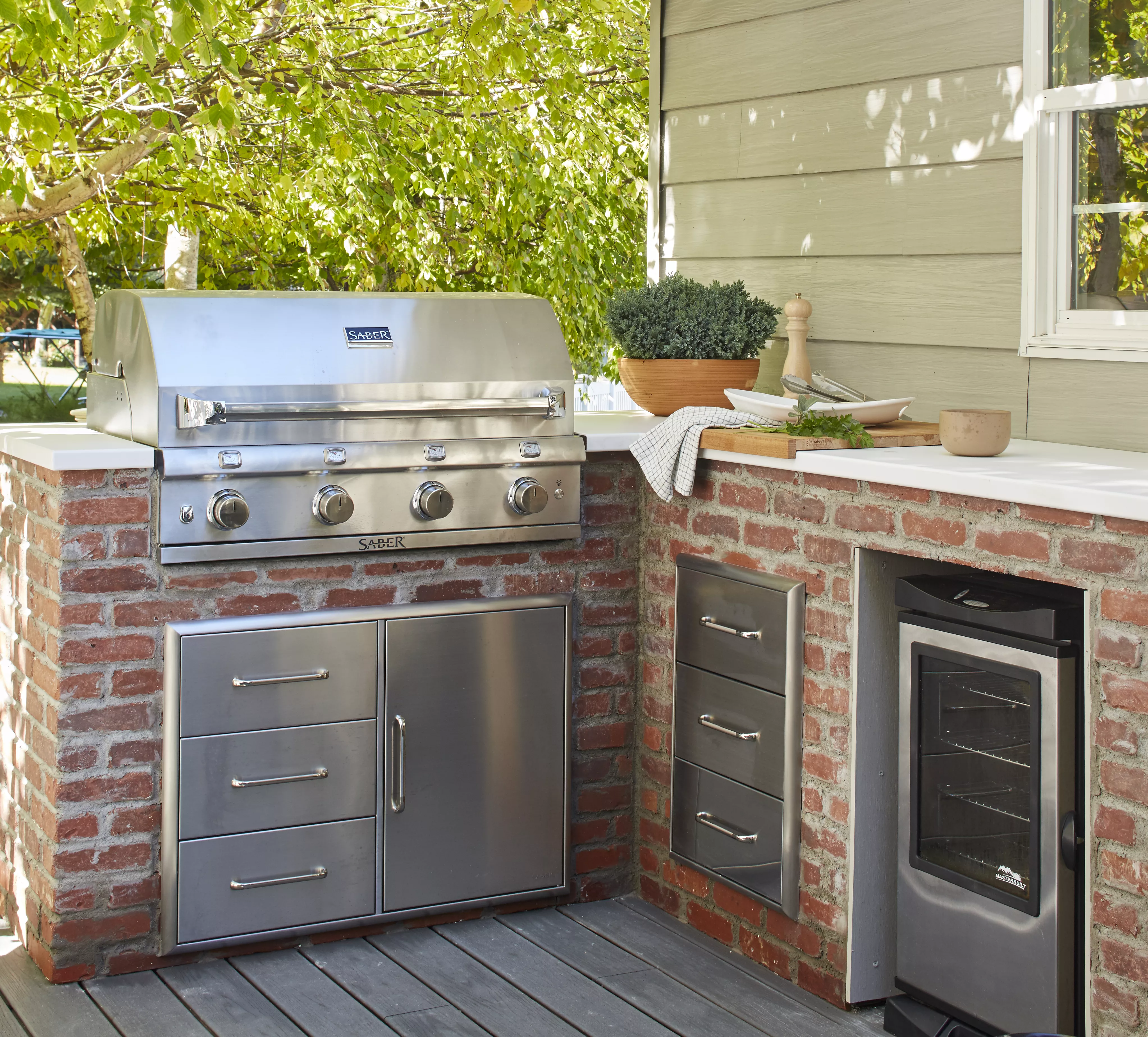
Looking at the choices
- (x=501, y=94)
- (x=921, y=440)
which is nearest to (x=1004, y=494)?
(x=921, y=440)

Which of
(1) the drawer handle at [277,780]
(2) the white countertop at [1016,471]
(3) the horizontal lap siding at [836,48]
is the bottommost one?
(1) the drawer handle at [277,780]

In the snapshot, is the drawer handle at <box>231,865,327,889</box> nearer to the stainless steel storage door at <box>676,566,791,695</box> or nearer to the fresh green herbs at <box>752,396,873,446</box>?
the stainless steel storage door at <box>676,566,791,695</box>

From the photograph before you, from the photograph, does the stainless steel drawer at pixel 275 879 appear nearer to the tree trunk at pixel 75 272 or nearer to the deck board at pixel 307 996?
the deck board at pixel 307 996

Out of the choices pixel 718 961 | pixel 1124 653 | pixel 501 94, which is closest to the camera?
pixel 1124 653

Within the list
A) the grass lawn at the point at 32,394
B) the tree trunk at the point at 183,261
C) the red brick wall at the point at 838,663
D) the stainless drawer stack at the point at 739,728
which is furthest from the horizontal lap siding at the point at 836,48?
the grass lawn at the point at 32,394

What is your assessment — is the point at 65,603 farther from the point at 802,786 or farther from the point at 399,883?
the point at 802,786

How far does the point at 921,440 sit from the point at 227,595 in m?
1.53

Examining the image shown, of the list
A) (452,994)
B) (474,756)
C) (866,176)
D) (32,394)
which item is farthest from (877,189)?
(32,394)

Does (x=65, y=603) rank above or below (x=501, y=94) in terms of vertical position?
below

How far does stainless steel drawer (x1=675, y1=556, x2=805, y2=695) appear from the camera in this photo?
293 cm

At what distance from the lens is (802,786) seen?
291cm

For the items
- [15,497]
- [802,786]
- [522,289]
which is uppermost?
[522,289]

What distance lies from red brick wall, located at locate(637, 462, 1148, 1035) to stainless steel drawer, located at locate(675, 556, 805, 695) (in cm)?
5

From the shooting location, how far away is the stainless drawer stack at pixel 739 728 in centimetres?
292
